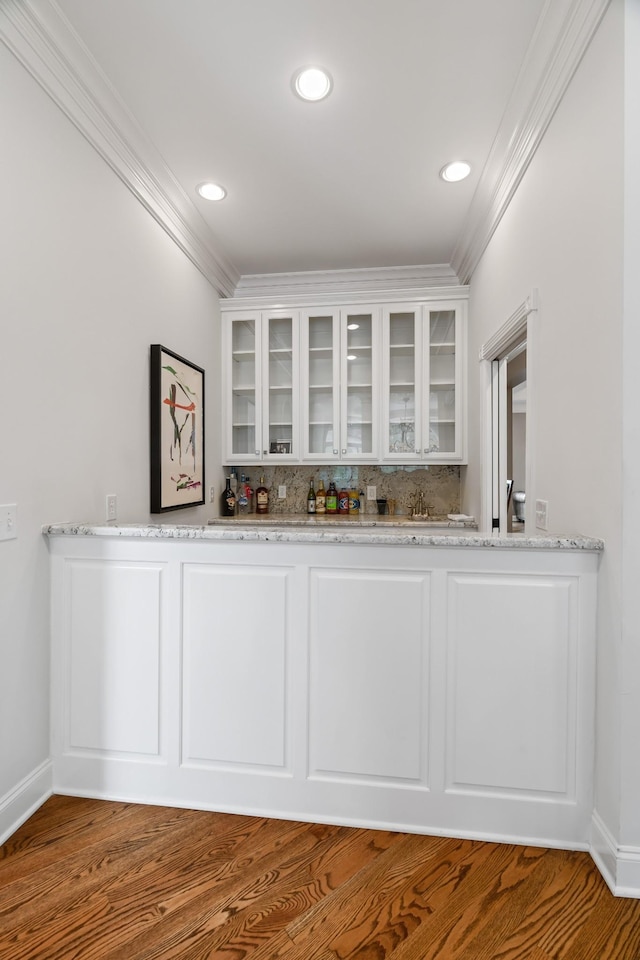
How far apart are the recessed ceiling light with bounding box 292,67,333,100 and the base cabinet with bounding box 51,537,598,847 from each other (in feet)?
5.93

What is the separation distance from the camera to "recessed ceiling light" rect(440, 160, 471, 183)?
2508mm

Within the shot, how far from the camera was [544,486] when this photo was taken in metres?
2.03

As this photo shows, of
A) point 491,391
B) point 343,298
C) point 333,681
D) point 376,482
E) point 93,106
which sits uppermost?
point 93,106

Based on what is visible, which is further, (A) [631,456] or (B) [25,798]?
(B) [25,798]

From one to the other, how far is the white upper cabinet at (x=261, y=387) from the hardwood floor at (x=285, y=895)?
8.58 ft

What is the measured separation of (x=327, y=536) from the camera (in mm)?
1698

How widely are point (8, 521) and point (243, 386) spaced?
2.51m

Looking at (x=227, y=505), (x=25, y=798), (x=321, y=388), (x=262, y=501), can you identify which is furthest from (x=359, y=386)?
(x=25, y=798)

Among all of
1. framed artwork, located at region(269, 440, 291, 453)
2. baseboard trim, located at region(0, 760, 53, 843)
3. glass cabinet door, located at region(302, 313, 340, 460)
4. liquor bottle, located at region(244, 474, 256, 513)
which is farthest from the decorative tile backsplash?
baseboard trim, located at region(0, 760, 53, 843)

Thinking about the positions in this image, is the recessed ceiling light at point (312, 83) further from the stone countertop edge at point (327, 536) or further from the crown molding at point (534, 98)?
the stone countertop edge at point (327, 536)

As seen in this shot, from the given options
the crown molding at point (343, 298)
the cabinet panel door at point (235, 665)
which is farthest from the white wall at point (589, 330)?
the crown molding at point (343, 298)

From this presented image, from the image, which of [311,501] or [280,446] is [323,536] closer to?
[280,446]

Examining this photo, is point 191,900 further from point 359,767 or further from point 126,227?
point 126,227

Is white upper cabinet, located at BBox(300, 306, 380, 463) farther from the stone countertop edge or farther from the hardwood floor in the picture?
the hardwood floor
